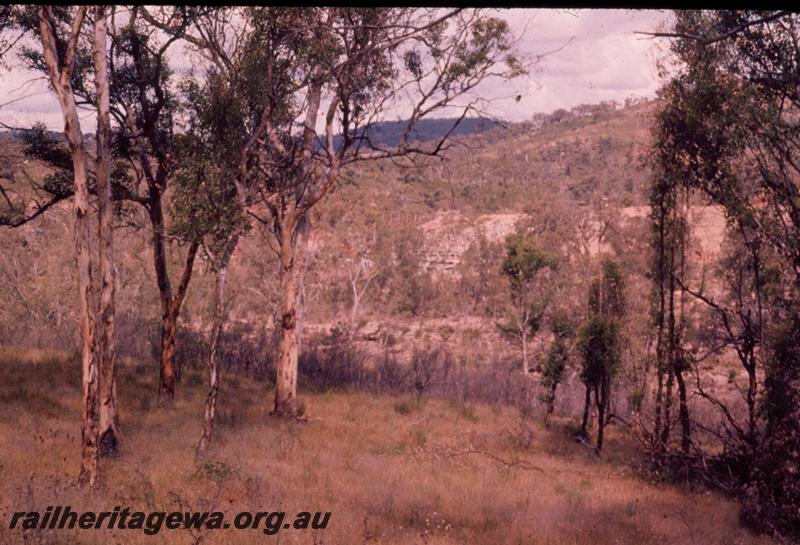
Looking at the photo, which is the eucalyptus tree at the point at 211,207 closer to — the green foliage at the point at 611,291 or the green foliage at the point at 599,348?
the green foliage at the point at 599,348

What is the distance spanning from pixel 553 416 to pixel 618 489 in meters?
9.09

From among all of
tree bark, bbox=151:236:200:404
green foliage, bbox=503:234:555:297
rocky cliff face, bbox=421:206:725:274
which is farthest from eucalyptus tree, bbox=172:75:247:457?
rocky cliff face, bbox=421:206:725:274

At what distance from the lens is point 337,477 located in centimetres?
959

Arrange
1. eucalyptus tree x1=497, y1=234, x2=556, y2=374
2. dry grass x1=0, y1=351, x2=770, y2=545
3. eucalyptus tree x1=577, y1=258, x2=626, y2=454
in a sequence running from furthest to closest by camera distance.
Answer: eucalyptus tree x1=497, y1=234, x2=556, y2=374
eucalyptus tree x1=577, y1=258, x2=626, y2=454
dry grass x1=0, y1=351, x2=770, y2=545

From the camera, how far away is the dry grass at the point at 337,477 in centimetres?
718

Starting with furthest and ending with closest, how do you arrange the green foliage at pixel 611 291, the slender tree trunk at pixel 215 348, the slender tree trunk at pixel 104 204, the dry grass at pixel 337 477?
the green foliage at pixel 611 291 → the slender tree trunk at pixel 215 348 → the slender tree trunk at pixel 104 204 → the dry grass at pixel 337 477

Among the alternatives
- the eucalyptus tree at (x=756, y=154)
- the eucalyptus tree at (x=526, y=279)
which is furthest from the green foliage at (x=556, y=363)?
the eucalyptus tree at (x=526, y=279)

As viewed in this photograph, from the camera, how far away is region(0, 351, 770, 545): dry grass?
718cm

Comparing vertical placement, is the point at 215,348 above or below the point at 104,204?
below

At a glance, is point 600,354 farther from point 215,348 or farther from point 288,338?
point 215,348

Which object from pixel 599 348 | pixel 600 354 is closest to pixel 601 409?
pixel 600 354

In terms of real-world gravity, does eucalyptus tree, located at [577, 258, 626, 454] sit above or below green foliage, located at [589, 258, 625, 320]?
below

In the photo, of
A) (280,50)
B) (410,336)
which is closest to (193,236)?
(280,50)

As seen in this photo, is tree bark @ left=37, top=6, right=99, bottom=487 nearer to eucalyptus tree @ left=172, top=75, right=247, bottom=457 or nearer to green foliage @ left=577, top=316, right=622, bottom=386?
eucalyptus tree @ left=172, top=75, right=247, bottom=457
